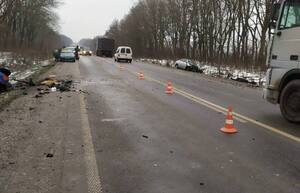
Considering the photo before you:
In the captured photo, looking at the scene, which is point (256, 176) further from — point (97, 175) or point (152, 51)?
point (152, 51)

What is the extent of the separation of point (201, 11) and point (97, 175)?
50910mm

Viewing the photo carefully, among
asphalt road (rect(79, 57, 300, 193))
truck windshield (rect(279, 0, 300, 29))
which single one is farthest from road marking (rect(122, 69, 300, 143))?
truck windshield (rect(279, 0, 300, 29))

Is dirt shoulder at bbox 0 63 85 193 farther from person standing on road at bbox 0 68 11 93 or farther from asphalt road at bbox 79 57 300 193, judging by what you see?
person standing on road at bbox 0 68 11 93

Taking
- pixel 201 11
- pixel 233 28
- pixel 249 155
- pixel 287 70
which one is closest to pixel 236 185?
pixel 249 155

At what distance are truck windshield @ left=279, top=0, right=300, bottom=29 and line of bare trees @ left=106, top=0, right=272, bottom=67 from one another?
23.6 metres

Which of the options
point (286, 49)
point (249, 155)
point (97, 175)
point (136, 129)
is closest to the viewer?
point (97, 175)

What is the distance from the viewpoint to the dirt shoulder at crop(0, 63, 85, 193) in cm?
548

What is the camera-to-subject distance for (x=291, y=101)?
10.1 metres

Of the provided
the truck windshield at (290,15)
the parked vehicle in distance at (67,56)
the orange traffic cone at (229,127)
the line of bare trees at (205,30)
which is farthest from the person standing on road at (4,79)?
the parked vehicle in distance at (67,56)

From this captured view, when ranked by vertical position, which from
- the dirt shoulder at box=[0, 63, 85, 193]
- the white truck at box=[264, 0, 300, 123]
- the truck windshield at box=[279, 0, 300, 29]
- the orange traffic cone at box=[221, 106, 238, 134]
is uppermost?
the truck windshield at box=[279, 0, 300, 29]

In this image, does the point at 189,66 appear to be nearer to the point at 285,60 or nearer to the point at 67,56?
the point at 67,56

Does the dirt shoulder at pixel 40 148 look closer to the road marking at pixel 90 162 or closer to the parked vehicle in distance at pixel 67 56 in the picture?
→ the road marking at pixel 90 162

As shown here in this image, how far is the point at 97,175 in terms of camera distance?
5.81 m

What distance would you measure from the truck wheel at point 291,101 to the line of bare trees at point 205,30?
→ 23849 millimetres
